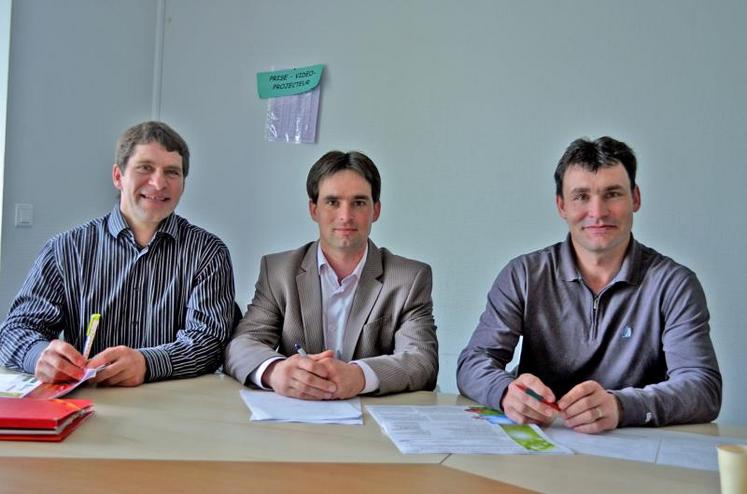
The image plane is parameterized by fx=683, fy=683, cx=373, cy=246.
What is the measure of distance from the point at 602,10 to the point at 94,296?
191 centimetres

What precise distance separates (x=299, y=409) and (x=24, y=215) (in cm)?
191

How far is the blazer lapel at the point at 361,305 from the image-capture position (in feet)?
6.12

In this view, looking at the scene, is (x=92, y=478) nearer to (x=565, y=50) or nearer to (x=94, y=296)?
(x=94, y=296)

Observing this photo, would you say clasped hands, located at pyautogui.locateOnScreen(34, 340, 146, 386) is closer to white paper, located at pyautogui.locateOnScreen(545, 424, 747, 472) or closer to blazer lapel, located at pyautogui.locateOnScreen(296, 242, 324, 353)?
blazer lapel, located at pyautogui.locateOnScreen(296, 242, 324, 353)

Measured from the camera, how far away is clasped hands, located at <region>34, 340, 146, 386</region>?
1.48 metres

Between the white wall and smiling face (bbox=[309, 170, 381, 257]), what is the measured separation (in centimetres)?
81

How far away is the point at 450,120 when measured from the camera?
269cm

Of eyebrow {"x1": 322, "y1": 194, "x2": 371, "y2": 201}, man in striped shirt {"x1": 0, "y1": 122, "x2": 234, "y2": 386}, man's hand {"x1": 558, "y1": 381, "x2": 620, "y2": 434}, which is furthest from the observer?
eyebrow {"x1": 322, "y1": 194, "x2": 371, "y2": 201}

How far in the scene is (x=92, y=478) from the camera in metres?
0.98

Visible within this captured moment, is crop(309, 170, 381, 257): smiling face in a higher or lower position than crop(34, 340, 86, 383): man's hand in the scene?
higher

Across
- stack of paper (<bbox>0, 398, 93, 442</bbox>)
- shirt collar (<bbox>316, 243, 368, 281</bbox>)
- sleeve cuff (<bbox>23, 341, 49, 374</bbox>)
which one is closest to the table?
stack of paper (<bbox>0, 398, 93, 442</bbox>)

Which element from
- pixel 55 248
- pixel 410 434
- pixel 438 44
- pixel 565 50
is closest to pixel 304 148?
pixel 438 44

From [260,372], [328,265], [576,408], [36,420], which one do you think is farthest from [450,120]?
[36,420]

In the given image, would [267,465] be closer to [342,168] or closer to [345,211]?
[345,211]
